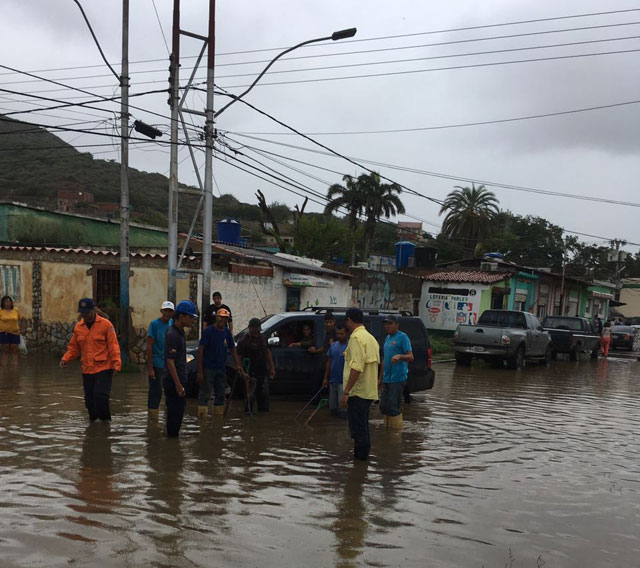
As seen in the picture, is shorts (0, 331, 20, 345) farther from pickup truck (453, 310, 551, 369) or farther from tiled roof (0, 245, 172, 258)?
pickup truck (453, 310, 551, 369)

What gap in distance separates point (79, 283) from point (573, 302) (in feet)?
133

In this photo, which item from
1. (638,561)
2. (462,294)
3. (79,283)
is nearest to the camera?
(638,561)

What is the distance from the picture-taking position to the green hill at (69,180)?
6097 cm

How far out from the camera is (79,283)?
19844mm

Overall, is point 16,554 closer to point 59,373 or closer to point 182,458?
point 182,458

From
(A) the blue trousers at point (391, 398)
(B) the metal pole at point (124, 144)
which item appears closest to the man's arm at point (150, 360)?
A: (A) the blue trousers at point (391, 398)

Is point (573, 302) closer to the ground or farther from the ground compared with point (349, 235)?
closer to the ground

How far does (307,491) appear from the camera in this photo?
6.59 meters

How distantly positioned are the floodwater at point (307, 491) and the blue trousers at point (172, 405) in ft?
0.70

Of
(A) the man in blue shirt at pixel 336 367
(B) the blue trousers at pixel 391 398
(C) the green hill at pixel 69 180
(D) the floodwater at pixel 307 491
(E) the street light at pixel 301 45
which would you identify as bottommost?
(D) the floodwater at pixel 307 491

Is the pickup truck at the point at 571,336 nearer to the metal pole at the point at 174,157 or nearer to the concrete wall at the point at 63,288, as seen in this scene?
the metal pole at the point at 174,157

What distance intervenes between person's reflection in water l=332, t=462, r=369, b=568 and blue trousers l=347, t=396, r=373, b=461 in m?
0.48

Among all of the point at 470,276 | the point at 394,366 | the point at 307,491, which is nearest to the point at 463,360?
the point at 394,366

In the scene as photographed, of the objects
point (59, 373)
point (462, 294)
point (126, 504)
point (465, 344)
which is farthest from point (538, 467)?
point (462, 294)
